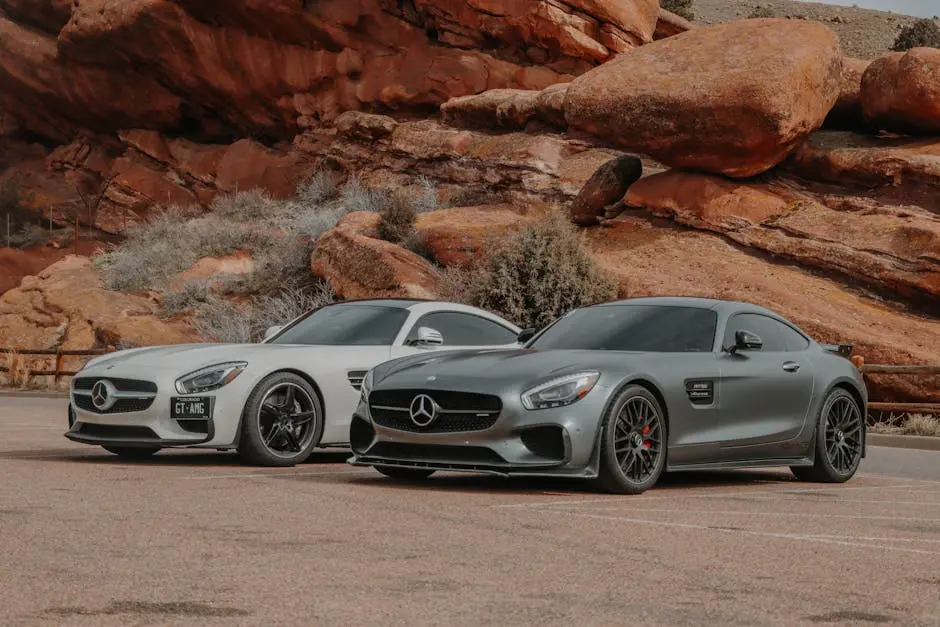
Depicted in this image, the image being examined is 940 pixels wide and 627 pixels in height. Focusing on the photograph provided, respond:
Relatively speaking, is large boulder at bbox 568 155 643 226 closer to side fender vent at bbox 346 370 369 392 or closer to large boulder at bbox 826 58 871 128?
large boulder at bbox 826 58 871 128

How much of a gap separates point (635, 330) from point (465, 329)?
8.26 feet

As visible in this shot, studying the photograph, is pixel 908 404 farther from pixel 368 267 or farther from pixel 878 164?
pixel 368 267

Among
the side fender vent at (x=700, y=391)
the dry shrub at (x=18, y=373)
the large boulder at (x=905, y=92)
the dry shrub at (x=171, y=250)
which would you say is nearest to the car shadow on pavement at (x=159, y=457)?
the side fender vent at (x=700, y=391)

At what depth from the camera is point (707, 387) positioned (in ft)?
33.0

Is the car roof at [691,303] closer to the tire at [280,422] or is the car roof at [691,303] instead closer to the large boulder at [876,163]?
the tire at [280,422]

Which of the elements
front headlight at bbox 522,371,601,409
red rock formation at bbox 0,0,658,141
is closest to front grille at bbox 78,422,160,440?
front headlight at bbox 522,371,601,409

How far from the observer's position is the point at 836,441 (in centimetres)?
1129

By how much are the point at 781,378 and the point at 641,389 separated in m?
1.87

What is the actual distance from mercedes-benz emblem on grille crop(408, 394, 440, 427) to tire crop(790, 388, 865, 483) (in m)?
3.58

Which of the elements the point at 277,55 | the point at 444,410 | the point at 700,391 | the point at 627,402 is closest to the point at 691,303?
the point at 700,391

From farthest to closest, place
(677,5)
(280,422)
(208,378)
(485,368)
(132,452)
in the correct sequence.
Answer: (677,5), (132,452), (280,422), (208,378), (485,368)

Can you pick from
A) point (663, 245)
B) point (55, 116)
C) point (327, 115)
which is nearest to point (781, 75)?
point (663, 245)

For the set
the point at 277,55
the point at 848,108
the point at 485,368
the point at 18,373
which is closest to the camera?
the point at 485,368

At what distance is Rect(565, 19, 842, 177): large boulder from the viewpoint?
23688 millimetres
